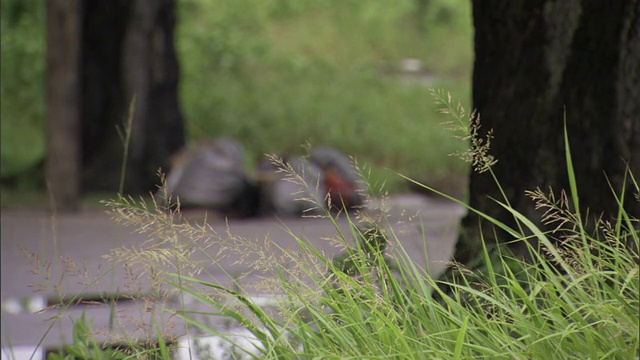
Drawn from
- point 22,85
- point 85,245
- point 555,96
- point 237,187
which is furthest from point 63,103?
point 555,96

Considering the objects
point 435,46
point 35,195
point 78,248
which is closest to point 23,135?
point 35,195

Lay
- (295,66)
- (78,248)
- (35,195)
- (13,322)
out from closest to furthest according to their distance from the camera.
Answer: (13,322) < (78,248) < (35,195) < (295,66)

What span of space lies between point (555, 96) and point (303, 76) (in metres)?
12.3

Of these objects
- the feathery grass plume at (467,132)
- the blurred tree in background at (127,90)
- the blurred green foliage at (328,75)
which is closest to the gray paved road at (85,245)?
the blurred tree in background at (127,90)

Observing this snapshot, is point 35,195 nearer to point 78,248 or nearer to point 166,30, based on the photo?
point 166,30

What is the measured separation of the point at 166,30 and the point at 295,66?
5.98m

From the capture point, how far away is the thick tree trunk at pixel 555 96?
3.96m

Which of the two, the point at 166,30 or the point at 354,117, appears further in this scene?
the point at 354,117

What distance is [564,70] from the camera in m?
4.06

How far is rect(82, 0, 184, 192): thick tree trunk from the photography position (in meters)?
10.3

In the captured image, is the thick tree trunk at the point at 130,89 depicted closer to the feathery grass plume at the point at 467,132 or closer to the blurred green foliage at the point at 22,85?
the blurred green foliage at the point at 22,85

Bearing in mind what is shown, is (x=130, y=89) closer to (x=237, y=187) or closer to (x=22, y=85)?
(x=237, y=187)

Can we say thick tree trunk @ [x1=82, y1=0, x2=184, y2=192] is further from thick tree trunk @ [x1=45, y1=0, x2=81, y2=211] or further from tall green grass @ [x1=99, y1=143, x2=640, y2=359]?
tall green grass @ [x1=99, y1=143, x2=640, y2=359]

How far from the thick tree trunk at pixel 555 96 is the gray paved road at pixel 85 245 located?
48.1 inches
